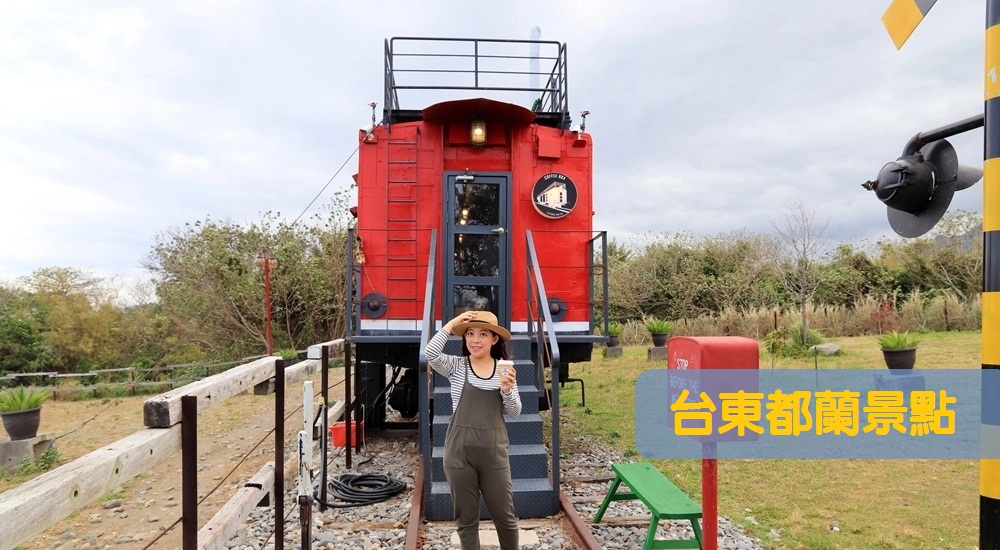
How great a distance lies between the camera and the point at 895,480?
5.85 m

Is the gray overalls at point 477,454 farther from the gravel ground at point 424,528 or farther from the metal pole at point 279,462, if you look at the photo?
the metal pole at point 279,462

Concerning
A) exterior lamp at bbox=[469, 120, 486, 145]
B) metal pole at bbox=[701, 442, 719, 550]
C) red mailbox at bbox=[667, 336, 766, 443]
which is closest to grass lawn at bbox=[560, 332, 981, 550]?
metal pole at bbox=[701, 442, 719, 550]

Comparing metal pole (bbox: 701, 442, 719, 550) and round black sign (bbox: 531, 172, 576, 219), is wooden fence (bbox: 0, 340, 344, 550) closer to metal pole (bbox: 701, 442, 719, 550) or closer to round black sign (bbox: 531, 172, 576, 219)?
metal pole (bbox: 701, 442, 719, 550)

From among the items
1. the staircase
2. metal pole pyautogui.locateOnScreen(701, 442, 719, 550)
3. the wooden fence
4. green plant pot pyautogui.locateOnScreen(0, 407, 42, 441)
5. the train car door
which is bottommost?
green plant pot pyautogui.locateOnScreen(0, 407, 42, 441)

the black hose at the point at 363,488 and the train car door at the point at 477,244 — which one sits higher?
the train car door at the point at 477,244

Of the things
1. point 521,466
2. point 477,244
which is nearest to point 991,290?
point 521,466

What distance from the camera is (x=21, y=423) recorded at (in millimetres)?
9289

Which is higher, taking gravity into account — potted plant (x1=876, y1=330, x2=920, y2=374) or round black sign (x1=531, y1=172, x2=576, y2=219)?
round black sign (x1=531, y1=172, x2=576, y2=219)

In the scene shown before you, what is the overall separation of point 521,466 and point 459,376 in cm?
188

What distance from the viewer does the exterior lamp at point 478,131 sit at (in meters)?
6.95

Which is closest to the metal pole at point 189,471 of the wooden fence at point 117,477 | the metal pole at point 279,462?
the wooden fence at point 117,477

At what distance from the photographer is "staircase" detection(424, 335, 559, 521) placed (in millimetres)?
4910

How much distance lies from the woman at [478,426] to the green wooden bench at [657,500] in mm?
936

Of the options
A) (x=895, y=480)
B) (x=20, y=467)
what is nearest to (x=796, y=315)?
(x=895, y=480)
